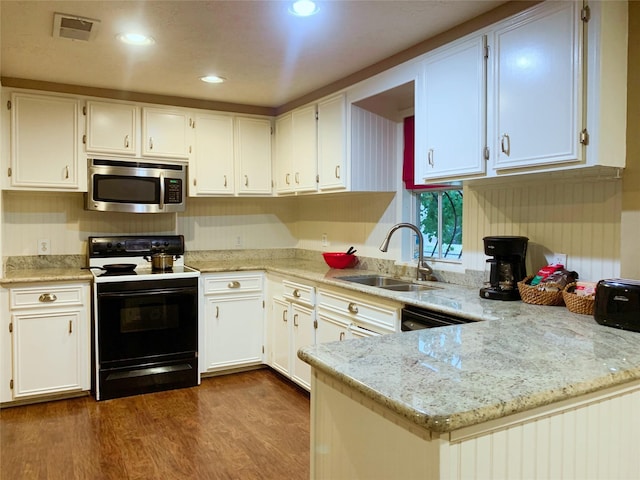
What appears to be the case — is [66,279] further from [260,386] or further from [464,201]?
[464,201]

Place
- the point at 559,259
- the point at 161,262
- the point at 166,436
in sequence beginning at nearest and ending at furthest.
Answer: the point at 559,259, the point at 166,436, the point at 161,262

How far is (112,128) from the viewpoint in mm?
3699

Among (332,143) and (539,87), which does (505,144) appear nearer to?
(539,87)

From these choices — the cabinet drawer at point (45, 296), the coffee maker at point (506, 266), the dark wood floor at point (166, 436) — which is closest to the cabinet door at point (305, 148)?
the dark wood floor at point (166, 436)

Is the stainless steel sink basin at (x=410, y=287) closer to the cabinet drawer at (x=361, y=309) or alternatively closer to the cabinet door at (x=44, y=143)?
the cabinet drawer at (x=361, y=309)

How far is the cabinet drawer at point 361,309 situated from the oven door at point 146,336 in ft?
3.63

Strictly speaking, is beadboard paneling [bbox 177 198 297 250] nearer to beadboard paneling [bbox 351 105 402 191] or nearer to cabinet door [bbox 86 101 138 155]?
cabinet door [bbox 86 101 138 155]

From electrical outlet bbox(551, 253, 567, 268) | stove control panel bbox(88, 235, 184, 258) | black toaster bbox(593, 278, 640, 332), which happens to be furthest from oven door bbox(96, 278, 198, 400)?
black toaster bbox(593, 278, 640, 332)

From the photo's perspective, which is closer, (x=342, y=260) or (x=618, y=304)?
(x=618, y=304)

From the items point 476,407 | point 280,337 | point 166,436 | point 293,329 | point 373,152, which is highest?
point 373,152

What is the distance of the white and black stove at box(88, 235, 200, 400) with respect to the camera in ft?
11.1

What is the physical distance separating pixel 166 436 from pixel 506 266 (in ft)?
6.93

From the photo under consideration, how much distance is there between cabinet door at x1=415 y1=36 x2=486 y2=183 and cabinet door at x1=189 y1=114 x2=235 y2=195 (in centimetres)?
195

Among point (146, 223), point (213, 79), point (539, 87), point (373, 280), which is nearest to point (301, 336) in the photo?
point (373, 280)
